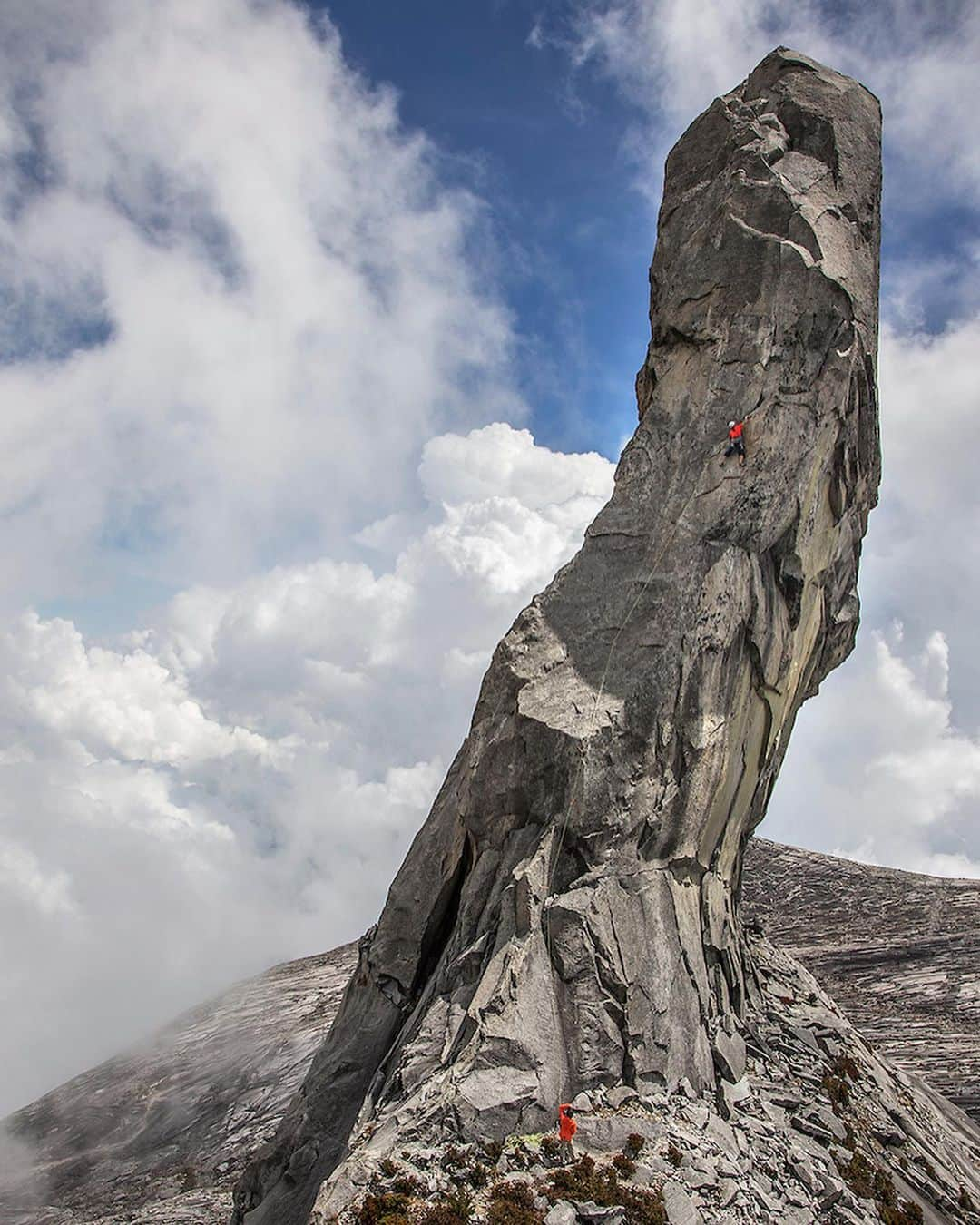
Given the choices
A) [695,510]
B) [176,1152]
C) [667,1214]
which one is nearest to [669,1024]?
[667,1214]

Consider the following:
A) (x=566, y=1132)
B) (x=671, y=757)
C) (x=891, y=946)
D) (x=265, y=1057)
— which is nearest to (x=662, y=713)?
(x=671, y=757)

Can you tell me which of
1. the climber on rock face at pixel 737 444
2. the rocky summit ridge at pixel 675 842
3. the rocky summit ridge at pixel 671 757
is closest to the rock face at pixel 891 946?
the rocky summit ridge at pixel 675 842

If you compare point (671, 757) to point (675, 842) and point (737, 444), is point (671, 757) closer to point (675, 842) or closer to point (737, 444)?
point (675, 842)

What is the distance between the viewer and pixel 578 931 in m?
17.3

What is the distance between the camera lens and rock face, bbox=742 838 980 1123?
3572 cm

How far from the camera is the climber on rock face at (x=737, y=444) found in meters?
22.5

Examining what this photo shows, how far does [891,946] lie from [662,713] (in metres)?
31.3

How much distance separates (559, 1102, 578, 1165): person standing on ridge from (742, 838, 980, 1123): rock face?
80.3ft

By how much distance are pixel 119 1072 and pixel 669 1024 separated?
128ft

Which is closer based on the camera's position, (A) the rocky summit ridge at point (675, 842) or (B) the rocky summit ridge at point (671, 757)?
(A) the rocky summit ridge at point (675, 842)

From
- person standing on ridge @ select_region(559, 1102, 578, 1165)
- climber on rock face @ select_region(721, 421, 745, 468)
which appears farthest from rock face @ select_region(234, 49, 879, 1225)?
person standing on ridge @ select_region(559, 1102, 578, 1165)

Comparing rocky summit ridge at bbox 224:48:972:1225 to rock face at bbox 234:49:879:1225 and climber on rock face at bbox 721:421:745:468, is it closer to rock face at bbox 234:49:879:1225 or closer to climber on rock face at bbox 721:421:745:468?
rock face at bbox 234:49:879:1225

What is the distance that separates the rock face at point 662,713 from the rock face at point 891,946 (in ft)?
55.3

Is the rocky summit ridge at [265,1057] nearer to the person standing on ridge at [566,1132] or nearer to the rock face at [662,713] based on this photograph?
the rock face at [662,713]
